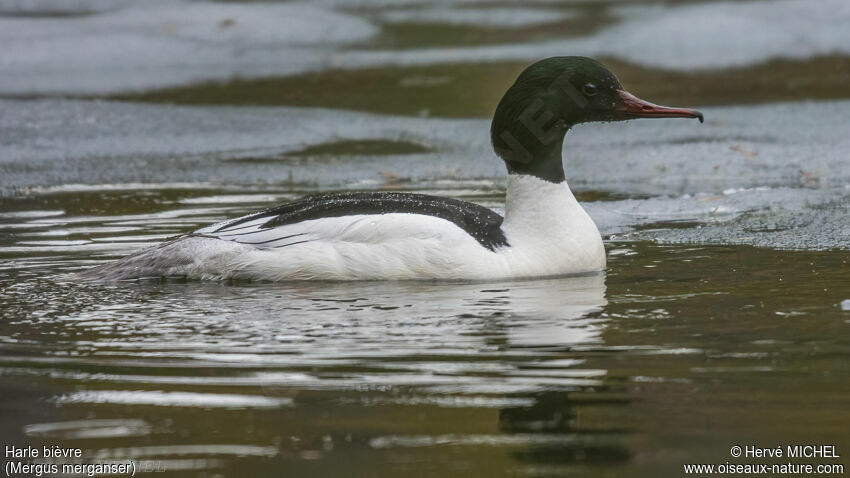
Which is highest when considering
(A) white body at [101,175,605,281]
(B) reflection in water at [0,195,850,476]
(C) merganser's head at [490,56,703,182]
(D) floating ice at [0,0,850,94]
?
(D) floating ice at [0,0,850,94]

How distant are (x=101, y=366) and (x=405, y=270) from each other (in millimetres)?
2106

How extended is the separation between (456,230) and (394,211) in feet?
1.13

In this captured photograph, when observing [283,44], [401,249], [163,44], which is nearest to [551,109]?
[401,249]

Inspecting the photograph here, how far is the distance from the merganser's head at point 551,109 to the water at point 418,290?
73 centimetres

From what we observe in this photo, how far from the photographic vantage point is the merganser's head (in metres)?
6.71

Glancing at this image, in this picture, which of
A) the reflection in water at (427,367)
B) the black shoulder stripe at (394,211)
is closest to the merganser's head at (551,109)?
the black shoulder stripe at (394,211)

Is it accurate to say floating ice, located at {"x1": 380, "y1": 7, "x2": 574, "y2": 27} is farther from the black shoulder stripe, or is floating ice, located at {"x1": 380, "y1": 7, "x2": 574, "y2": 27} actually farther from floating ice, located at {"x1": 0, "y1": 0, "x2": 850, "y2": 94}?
the black shoulder stripe

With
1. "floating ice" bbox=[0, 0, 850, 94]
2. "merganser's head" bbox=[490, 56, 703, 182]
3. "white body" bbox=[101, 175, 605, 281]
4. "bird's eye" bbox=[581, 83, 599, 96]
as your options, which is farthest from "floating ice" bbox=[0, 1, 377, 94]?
"bird's eye" bbox=[581, 83, 599, 96]

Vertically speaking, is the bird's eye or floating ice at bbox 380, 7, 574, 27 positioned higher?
floating ice at bbox 380, 7, 574, 27

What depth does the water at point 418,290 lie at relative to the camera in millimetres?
3947

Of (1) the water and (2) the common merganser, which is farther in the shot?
(2) the common merganser

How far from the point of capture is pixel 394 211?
6590 mm

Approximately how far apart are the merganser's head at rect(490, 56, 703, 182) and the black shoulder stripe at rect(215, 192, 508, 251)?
39cm

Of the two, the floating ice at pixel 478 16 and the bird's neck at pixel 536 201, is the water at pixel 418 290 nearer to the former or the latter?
the bird's neck at pixel 536 201
